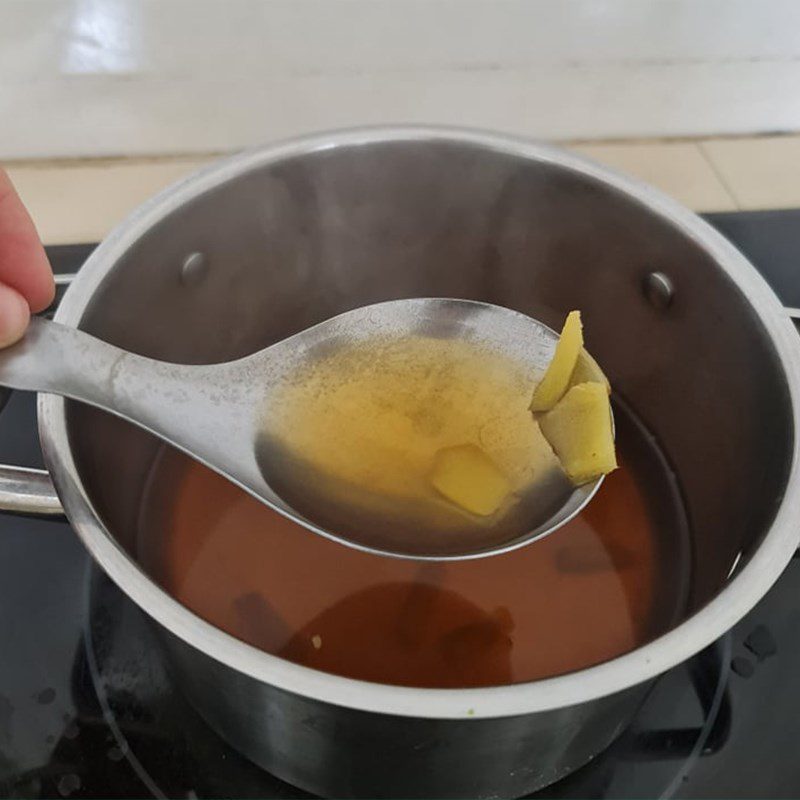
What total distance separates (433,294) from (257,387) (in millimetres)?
225

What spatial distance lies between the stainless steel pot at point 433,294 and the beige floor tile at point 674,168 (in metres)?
0.22

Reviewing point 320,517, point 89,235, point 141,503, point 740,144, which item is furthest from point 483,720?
point 740,144

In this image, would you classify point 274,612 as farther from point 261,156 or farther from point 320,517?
point 261,156

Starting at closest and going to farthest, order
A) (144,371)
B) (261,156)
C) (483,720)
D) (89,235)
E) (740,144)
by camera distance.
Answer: (483,720)
(144,371)
(261,156)
(89,235)
(740,144)

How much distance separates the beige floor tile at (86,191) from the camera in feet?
2.63

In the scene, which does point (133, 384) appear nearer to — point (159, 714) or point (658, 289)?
point (159, 714)

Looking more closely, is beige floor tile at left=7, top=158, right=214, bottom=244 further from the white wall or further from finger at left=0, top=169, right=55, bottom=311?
finger at left=0, top=169, right=55, bottom=311

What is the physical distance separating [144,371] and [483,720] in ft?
0.87

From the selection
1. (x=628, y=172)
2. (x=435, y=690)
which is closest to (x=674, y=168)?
(x=628, y=172)

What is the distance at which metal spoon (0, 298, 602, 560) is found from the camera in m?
0.46

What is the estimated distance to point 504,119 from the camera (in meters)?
0.89

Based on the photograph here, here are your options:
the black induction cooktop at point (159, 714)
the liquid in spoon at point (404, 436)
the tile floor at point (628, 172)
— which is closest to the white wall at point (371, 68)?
the tile floor at point (628, 172)

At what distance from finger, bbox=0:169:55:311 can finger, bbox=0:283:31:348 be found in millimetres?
40

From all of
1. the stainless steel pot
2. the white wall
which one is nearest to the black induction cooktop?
the stainless steel pot
